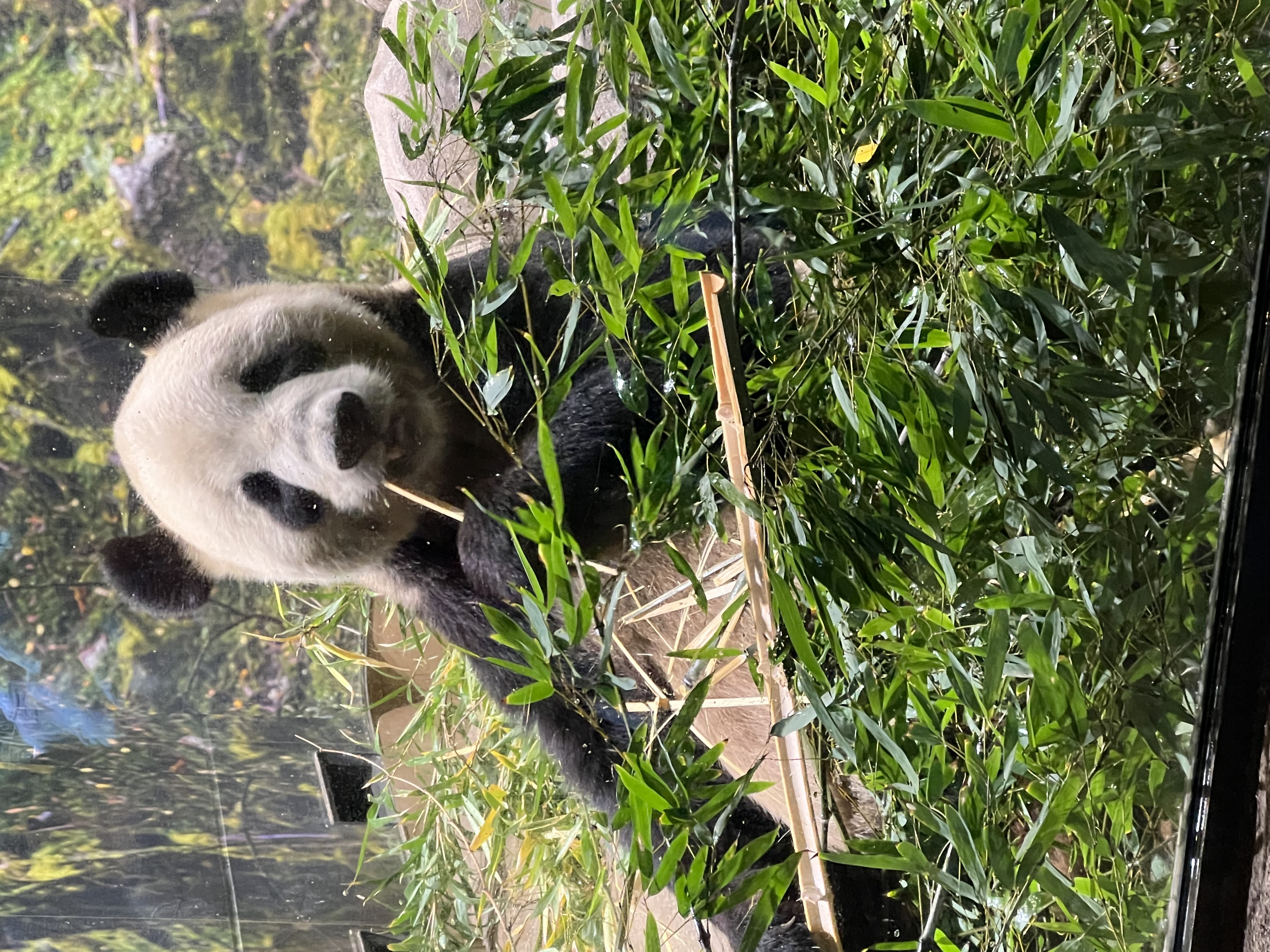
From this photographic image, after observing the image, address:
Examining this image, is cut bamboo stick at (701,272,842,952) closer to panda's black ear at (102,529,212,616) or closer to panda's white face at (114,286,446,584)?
panda's white face at (114,286,446,584)

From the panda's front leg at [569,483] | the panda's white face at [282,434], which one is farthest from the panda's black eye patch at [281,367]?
the panda's front leg at [569,483]

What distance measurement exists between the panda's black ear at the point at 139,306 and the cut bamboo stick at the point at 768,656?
63 cm

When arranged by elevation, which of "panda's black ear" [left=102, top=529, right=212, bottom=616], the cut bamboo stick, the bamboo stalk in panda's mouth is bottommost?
the cut bamboo stick

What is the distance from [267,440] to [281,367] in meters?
0.10

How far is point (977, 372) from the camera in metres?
0.59

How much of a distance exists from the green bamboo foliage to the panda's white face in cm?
37

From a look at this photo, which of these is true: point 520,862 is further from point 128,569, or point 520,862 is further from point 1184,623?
point 1184,623

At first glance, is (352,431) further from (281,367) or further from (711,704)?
(711,704)

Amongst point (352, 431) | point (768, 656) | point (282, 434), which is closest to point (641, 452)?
point (768, 656)

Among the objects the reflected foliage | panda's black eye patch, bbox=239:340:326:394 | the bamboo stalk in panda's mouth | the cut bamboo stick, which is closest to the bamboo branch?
the bamboo stalk in panda's mouth

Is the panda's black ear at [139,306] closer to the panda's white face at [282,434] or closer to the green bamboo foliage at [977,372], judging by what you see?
the panda's white face at [282,434]

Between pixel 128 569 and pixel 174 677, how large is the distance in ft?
0.48

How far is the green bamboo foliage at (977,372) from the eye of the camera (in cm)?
59

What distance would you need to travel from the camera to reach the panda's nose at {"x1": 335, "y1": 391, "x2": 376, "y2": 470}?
101 centimetres
